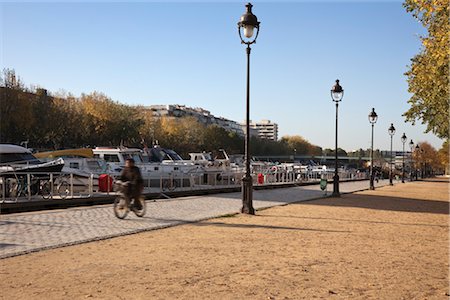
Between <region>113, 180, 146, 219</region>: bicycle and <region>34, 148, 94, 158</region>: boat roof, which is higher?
<region>34, 148, 94, 158</region>: boat roof

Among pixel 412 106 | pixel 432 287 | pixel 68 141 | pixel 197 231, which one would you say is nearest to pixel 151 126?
pixel 68 141

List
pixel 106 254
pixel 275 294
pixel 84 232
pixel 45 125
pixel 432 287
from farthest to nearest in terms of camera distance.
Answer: pixel 45 125 < pixel 84 232 < pixel 106 254 < pixel 432 287 < pixel 275 294

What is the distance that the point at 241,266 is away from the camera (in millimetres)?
7902

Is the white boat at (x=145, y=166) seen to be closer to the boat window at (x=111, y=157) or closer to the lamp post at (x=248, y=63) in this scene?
the boat window at (x=111, y=157)

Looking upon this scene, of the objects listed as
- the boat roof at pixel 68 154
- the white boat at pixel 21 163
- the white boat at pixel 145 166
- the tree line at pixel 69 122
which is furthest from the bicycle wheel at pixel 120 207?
the tree line at pixel 69 122

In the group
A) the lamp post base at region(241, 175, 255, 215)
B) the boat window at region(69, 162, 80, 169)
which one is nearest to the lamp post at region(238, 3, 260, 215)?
the lamp post base at region(241, 175, 255, 215)

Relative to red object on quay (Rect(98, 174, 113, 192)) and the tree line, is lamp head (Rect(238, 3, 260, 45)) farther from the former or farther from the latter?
the tree line

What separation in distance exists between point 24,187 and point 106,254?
11.5 meters

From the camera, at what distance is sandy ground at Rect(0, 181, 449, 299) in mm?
6352

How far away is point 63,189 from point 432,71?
51.1 feet

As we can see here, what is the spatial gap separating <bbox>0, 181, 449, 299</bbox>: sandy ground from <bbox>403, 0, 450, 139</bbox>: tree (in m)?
6.55

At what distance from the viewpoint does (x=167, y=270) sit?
7.55 metres

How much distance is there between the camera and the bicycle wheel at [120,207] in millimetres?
14070

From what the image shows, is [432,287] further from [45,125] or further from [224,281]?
[45,125]
